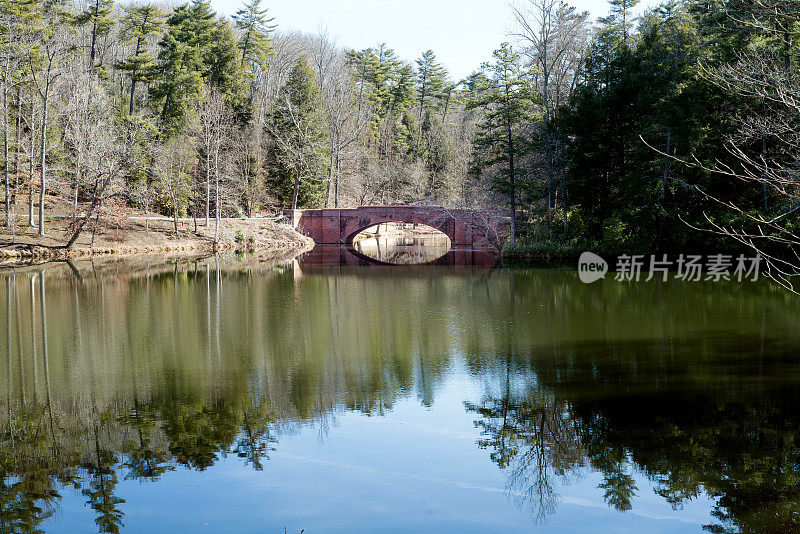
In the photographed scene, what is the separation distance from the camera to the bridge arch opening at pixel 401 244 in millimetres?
36375

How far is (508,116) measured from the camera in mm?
32094

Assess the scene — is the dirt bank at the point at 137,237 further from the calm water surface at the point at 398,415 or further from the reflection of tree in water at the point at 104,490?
the reflection of tree in water at the point at 104,490

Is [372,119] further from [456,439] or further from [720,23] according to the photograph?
[456,439]

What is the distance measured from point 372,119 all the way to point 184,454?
5082 cm

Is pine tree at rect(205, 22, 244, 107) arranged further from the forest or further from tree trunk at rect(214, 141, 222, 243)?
tree trunk at rect(214, 141, 222, 243)

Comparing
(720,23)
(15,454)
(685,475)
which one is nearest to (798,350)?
(685,475)

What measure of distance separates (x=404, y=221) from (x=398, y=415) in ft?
109

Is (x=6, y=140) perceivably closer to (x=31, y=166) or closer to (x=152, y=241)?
(x=31, y=166)

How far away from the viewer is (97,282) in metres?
22.4

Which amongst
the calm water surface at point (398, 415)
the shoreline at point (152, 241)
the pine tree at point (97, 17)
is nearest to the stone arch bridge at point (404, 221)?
the shoreline at point (152, 241)

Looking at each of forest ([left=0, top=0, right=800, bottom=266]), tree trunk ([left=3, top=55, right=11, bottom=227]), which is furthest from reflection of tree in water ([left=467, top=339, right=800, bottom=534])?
tree trunk ([left=3, top=55, right=11, bottom=227])

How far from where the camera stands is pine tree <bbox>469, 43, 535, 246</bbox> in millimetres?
32062

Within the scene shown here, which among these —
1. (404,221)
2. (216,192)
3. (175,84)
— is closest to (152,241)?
(216,192)

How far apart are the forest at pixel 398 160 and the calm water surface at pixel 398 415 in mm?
7330
